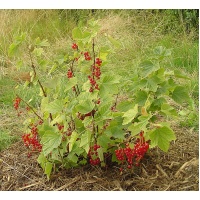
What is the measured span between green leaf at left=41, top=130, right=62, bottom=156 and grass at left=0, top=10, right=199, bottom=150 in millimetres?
1920

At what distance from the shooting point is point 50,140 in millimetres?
2363

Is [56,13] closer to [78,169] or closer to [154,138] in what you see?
[78,169]

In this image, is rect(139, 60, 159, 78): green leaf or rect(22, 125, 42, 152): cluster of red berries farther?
rect(22, 125, 42, 152): cluster of red berries

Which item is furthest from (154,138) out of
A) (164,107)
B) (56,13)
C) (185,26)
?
(56,13)

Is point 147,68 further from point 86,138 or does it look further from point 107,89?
point 86,138

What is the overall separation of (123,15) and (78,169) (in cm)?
424

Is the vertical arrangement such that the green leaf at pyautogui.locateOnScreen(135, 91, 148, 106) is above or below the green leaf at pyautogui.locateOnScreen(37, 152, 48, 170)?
above

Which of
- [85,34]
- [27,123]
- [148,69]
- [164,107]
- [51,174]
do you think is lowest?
[51,174]

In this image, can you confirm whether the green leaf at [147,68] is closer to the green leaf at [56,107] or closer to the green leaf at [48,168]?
the green leaf at [56,107]

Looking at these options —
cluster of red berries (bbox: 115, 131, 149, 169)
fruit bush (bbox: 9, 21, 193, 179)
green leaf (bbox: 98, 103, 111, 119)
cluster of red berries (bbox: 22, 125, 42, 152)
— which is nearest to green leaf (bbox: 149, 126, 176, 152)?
fruit bush (bbox: 9, 21, 193, 179)

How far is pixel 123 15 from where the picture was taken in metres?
6.48

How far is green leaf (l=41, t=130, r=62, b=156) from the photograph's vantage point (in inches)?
91.8

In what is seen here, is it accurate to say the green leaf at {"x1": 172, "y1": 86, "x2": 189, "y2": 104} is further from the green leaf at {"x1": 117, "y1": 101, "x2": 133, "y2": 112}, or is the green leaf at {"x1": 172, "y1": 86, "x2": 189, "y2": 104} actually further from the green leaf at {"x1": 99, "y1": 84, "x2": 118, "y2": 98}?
the green leaf at {"x1": 99, "y1": 84, "x2": 118, "y2": 98}

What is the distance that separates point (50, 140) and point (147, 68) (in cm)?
69
